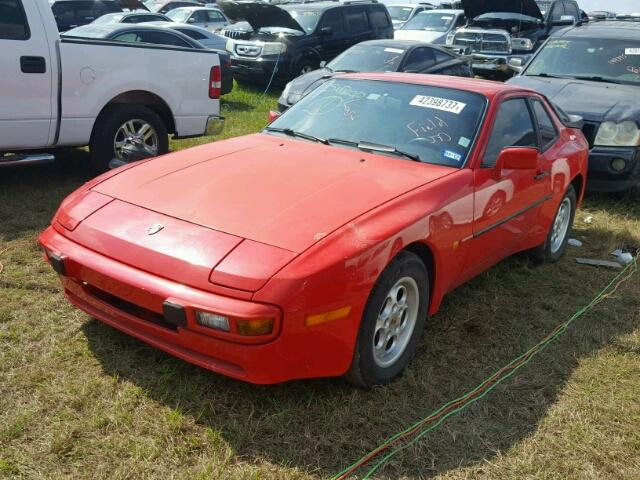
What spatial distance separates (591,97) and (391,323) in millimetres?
4940

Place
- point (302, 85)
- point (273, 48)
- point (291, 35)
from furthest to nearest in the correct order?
point (291, 35) → point (273, 48) → point (302, 85)

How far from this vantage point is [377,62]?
943 cm

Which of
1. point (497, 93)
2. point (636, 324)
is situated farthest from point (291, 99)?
point (636, 324)

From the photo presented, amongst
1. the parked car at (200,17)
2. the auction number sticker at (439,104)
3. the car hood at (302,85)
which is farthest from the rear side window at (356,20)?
the auction number sticker at (439,104)

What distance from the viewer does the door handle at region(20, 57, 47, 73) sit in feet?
18.0

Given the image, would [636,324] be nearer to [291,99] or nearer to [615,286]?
[615,286]

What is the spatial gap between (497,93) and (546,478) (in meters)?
2.42

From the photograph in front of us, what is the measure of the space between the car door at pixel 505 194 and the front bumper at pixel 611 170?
2.25 meters

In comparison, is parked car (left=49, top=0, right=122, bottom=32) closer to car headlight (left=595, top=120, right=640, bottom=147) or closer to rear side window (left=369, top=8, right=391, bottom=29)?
rear side window (left=369, top=8, right=391, bottom=29)

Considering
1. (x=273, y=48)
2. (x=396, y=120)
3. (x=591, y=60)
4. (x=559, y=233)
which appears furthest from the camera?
(x=273, y=48)

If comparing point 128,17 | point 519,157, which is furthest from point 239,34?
point 519,157

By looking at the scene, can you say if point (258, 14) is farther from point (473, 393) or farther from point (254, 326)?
point (254, 326)

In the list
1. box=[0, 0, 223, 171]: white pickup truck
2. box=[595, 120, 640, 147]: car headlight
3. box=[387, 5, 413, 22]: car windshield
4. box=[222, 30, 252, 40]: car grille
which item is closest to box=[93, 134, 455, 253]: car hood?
box=[0, 0, 223, 171]: white pickup truck

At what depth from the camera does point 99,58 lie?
5.98 m
